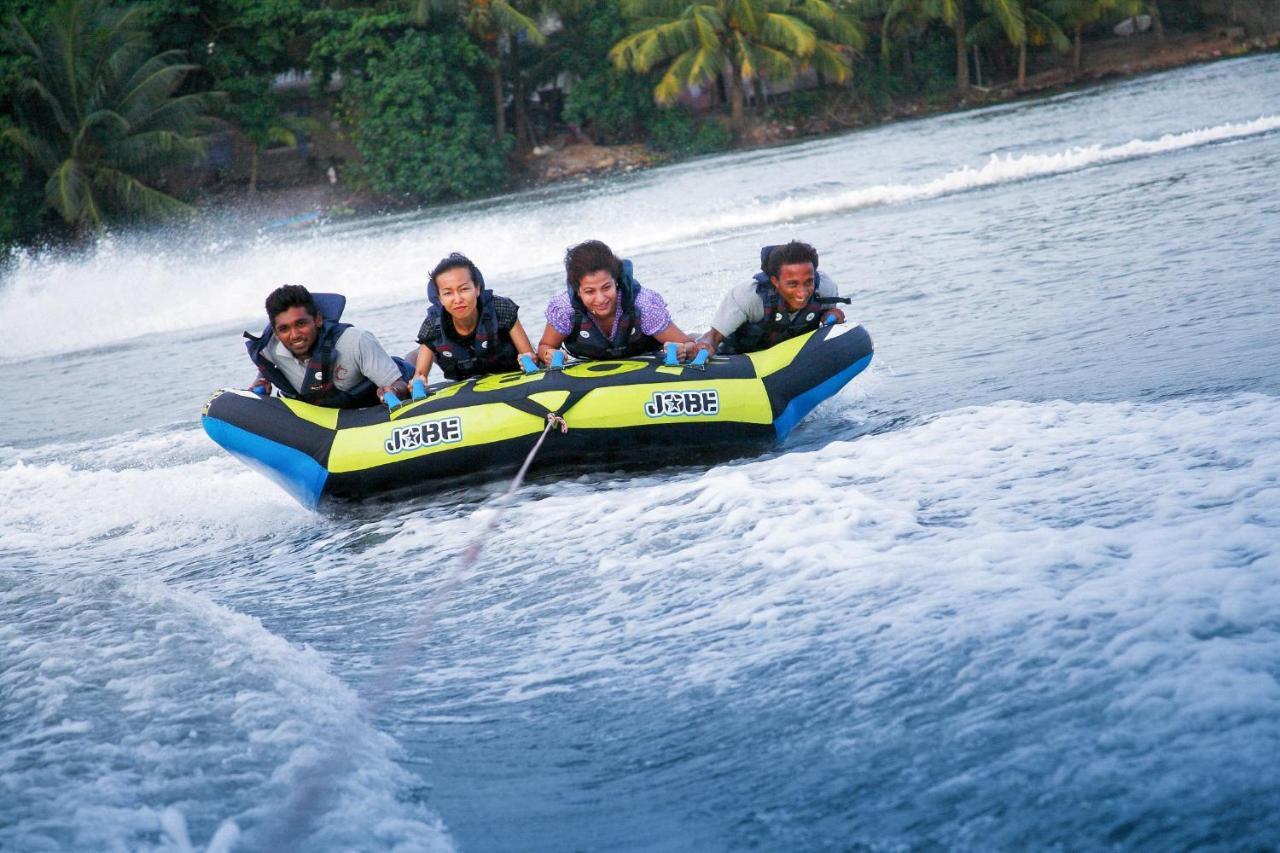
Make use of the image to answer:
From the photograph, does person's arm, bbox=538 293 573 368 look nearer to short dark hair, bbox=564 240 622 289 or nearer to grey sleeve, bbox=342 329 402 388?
short dark hair, bbox=564 240 622 289

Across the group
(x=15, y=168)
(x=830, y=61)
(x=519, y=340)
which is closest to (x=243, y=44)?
(x=15, y=168)

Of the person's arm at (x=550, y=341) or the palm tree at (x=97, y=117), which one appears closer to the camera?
the person's arm at (x=550, y=341)

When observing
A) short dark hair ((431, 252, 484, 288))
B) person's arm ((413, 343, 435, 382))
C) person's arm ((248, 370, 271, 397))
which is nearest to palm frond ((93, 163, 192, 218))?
person's arm ((248, 370, 271, 397))

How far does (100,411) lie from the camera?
8438 mm

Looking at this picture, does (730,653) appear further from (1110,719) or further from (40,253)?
(40,253)

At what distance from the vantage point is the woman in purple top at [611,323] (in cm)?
512

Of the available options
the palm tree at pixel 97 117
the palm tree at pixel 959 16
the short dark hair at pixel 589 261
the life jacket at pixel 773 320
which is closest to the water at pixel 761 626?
the life jacket at pixel 773 320

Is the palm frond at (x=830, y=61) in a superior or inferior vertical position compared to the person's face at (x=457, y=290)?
superior

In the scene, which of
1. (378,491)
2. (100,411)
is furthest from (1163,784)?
(100,411)

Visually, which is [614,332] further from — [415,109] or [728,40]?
[728,40]

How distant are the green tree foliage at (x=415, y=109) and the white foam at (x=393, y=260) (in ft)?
25.9

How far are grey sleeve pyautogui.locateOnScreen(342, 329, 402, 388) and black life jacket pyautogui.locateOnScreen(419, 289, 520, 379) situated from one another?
221 millimetres

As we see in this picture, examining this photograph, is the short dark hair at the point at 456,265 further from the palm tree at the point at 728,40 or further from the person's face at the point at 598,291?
the palm tree at the point at 728,40

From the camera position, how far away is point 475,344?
5.27 metres
